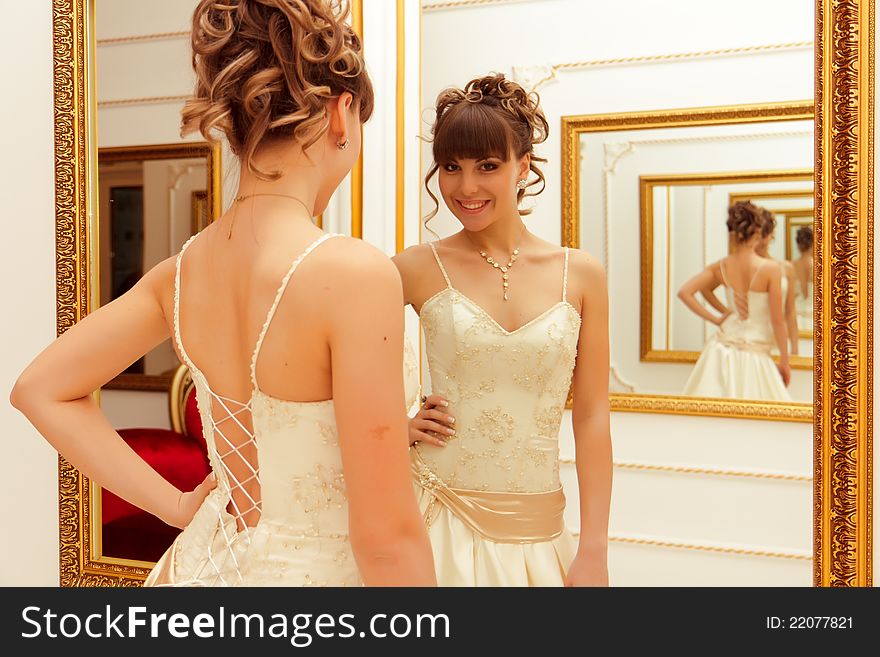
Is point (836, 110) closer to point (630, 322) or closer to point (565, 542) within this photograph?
point (630, 322)

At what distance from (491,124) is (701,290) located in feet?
1.38

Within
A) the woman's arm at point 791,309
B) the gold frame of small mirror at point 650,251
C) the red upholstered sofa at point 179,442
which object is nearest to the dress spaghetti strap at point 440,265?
the gold frame of small mirror at point 650,251

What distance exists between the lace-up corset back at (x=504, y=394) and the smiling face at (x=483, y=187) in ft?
0.47

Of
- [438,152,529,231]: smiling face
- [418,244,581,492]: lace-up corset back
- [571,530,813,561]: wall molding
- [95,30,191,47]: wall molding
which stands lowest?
[571,530,813,561]: wall molding

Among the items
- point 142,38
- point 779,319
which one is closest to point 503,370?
point 779,319

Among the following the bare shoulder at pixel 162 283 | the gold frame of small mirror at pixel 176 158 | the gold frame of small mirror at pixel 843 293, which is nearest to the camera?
the bare shoulder at pixel 162 283

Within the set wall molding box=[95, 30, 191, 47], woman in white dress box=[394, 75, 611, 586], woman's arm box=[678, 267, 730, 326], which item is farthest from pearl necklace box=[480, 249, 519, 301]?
wall molding box=[95, 30, 191, 47]

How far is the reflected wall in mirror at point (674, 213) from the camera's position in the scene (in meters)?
1.35

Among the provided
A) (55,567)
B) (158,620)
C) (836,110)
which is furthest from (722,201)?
(55,567)

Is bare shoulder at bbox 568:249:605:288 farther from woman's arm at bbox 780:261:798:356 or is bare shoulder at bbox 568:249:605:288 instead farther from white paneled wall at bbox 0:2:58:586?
white paneled wall at bbox 0:2:58:586

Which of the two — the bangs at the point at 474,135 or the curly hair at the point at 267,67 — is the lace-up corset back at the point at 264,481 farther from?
the bangs at the point at 474,135

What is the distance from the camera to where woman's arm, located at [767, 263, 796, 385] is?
1.35 m

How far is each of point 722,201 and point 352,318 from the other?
0.76m

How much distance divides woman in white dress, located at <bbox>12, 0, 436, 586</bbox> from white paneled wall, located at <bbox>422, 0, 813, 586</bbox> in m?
0.57
